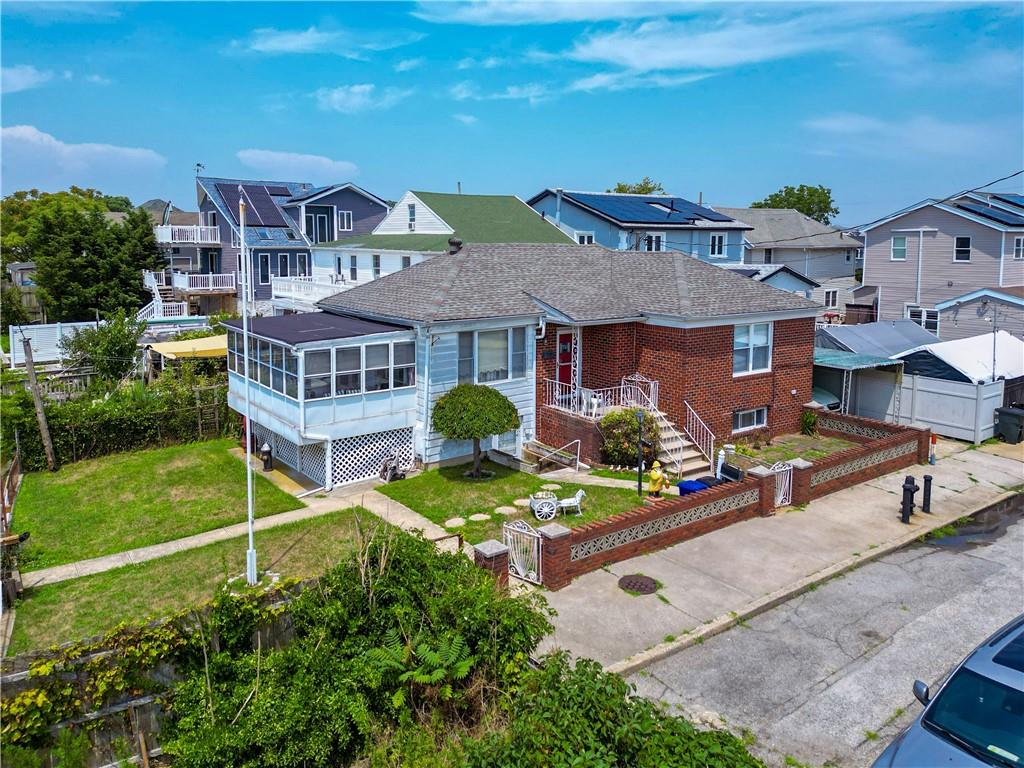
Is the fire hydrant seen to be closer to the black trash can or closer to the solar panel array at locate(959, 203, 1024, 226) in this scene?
the black trash can

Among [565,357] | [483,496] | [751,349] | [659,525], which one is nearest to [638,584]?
[659,525]

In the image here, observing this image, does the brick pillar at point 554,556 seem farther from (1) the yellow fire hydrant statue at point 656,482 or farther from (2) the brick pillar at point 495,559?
(1) the yellow fire hydrant statue at point 656,482

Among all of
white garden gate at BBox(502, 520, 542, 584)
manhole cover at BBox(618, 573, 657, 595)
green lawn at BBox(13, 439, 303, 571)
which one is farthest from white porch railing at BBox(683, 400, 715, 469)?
green lawn at BBox(13, 439, 303, 571)

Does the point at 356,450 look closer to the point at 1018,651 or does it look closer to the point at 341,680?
the point at 341,680

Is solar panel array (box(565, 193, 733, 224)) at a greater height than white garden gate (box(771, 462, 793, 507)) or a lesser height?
greater

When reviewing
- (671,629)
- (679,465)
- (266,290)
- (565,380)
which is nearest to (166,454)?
(565,380)

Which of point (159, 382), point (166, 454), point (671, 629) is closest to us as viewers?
point (671, 629)

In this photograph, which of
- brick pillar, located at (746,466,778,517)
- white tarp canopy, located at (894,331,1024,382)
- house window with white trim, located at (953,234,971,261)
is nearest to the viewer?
brick pillar, located at (746,466,778,517)
